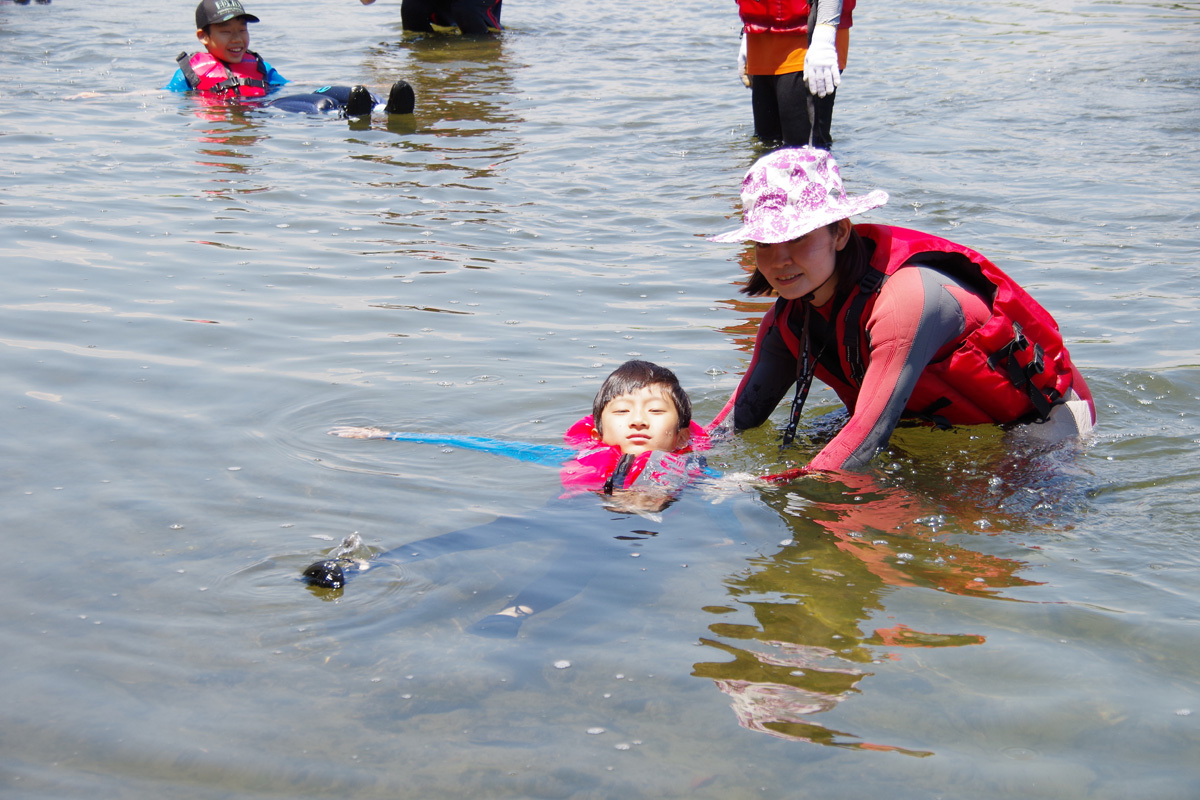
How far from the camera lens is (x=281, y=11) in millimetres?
20609

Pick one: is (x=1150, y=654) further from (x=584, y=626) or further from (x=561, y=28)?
(x=561, y=28)

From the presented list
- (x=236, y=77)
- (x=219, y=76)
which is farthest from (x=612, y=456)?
(x=219, y=76)

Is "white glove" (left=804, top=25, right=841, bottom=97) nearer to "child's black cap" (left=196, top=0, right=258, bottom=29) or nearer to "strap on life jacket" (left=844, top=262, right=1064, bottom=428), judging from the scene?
"strap on life jacket" (left=844, top=262, right=1064, bottom=428)

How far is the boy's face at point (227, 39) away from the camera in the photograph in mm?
12055

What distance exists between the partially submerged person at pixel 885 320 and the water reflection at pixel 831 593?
27 cm

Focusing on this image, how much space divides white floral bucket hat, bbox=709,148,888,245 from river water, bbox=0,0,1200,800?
103 cm

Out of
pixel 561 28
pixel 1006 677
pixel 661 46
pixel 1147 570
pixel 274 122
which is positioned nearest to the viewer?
pixel 1006 677

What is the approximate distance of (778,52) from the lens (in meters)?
8.53

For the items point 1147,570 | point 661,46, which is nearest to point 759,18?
point 1147,570

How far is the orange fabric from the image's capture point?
8.21 metres

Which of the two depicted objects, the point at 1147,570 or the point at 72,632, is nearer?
the point at 72,632

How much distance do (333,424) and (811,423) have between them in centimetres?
222

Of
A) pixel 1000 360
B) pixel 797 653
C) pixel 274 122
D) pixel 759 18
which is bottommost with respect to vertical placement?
pixel 797 653

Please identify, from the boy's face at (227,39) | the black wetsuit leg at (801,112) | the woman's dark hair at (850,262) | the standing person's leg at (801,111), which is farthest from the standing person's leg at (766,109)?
the boy's face at (227,39)
